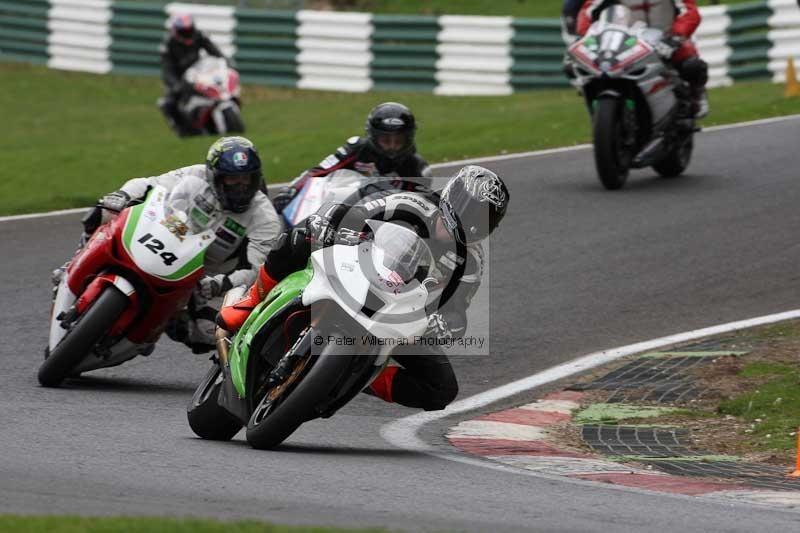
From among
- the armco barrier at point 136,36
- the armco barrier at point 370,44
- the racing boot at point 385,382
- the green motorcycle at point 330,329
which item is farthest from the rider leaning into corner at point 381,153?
the armco barrier at point 136,36

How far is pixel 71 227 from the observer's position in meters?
13.0

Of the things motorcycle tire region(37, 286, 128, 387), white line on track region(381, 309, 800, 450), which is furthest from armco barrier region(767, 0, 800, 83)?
motorcycle tire region(37, 286, 128, 387)

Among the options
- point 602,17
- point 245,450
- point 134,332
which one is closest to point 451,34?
point 602,17

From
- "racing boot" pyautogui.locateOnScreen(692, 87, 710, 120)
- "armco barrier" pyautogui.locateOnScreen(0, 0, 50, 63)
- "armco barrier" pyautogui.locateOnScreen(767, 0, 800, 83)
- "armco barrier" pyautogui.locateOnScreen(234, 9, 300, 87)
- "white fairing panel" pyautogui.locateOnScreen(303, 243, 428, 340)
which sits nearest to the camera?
"white fairing panel" pyautogui.locateOnScreen(303, 243, 428, 340)

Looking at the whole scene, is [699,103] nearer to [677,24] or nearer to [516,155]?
[677,24]

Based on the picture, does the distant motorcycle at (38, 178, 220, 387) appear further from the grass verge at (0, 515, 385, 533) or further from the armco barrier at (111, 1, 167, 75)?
the armco barrier at (111, 1, 167, 75)

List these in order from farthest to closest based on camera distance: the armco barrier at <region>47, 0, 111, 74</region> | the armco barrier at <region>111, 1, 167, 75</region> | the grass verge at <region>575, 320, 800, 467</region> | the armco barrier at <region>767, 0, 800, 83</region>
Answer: the armco barrier at <region>47, 0, 111, 74</region> < the armco barrier at <region>111, 1, 167, 75</region> < the armco barrier at <region>767, 0, 800, 83</region> < the grass verge at <region>575, 320, 800, 467</region>

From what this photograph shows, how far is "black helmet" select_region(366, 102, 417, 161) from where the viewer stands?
9648 mm

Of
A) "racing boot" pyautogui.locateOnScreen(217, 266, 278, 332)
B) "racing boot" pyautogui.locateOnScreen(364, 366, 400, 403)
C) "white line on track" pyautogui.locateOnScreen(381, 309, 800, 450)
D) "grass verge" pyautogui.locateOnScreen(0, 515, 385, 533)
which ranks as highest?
"racing boot" pyautogui.locateOnScreen(217, 266, 278, 332)

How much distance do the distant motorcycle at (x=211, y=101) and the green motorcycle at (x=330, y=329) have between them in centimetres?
1221

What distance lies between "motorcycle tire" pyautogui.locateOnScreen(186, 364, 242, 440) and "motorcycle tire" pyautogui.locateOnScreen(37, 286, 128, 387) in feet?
3.81

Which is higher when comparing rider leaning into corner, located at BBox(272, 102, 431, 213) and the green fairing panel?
rider leaning into corner, located at BBox(272, 102, 431, 213)

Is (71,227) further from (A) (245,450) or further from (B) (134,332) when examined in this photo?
(A) (245,450)

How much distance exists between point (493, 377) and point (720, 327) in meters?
1.77
